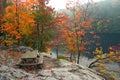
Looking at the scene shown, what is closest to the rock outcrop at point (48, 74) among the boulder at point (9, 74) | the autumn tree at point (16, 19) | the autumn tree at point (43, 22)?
the boulder at point (9, 74)

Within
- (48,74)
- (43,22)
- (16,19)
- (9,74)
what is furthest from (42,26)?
(9,74)

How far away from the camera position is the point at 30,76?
16.5 metres

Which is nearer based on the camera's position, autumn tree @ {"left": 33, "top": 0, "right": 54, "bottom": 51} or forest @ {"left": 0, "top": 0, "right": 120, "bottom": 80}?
forest @ {"left": 0, "top": 0, "right": 120, "bottom": 80}

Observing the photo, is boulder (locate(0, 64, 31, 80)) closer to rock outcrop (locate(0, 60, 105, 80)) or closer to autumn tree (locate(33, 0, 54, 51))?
rock outcrop (locate(0, 60, 105, 80))

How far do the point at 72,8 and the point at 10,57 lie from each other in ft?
50.8

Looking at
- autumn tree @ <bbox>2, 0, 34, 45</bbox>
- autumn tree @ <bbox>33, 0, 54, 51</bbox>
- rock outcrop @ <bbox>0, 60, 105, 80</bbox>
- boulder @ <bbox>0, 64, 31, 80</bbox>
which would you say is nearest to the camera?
boulder @ <bbox>0, 64, 31, 80</bbox>

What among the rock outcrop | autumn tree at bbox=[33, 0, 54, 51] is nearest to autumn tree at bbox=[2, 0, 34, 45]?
autumn tree at bbox=[33, 0, 54, 51]

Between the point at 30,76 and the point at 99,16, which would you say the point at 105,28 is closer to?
the point at 99,16

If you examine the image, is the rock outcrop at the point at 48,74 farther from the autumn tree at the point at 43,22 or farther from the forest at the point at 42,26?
the autumn tree at the point at 43,22

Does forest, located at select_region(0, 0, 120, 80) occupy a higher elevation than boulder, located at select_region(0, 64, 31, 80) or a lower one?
higher

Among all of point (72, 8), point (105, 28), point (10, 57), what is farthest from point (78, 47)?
point (105, 28)

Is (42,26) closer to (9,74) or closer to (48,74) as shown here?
(48,74)

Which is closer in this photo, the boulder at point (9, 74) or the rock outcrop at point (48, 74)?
the boulder at point (9, 74)

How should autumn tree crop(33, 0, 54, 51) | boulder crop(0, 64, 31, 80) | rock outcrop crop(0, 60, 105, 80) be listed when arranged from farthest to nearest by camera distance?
autumn tree crop(33, 0, 54, 51) → rock outcrop crop(0, 60, 105, 80) → boulder crop(0, 64, 31, 80)
